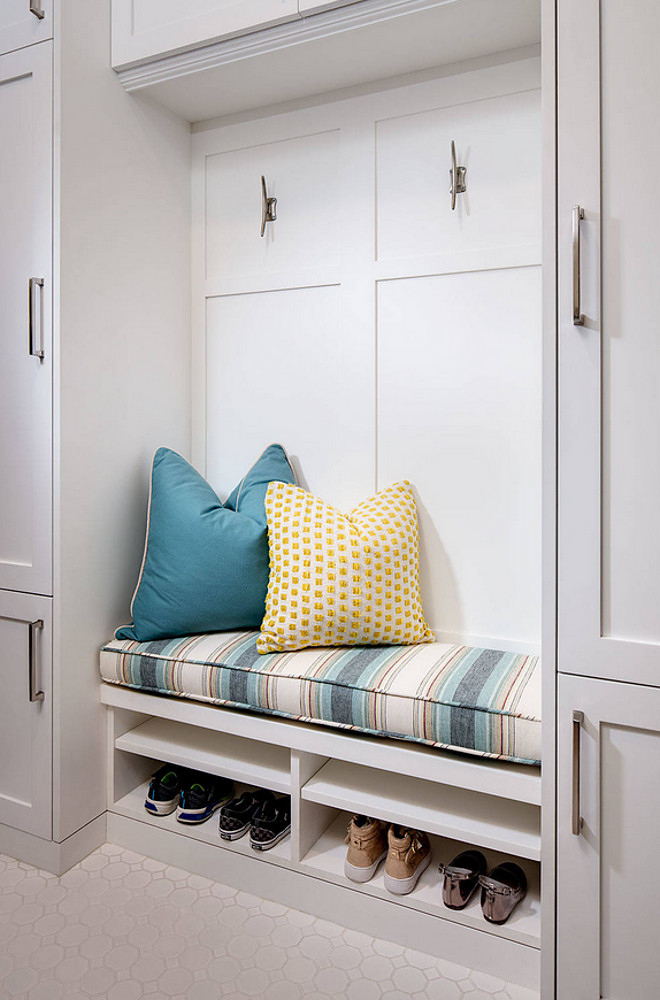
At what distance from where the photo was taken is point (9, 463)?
6.04ft

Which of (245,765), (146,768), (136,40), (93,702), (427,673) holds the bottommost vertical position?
(146,768)

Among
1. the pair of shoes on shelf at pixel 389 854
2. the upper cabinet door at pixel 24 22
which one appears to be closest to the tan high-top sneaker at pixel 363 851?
the pair of shoes on shelf at pixel 389 854

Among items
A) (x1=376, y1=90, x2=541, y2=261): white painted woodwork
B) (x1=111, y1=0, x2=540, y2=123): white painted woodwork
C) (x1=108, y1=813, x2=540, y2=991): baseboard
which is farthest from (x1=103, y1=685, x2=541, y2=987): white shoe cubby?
(x1=111, y1=0, x2=540, y2=123): white painted woodwork

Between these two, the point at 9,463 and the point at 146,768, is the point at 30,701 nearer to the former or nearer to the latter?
the point at 146,768

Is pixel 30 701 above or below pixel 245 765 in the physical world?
above

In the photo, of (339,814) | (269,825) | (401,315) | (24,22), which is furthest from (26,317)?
(339,814)

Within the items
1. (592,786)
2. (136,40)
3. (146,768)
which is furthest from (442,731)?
(136,40)

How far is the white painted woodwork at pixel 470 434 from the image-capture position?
1.80m

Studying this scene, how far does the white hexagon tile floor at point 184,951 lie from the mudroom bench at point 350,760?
0.05m

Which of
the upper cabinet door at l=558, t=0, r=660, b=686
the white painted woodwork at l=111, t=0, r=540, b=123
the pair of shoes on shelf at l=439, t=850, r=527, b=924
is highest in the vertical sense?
the white painted woodwork at l=111, t=0, r=540, b=123

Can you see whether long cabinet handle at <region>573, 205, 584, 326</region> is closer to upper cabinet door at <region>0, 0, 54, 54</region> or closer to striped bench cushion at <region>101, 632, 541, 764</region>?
striped bench cushion at <region>101, 632, 541, 764</region>

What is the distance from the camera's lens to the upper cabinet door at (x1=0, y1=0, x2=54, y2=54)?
172cm

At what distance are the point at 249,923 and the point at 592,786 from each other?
91 cm

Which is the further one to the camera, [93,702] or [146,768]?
[146,768]
